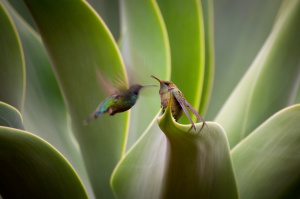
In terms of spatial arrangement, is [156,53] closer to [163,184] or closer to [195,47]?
[195,47]

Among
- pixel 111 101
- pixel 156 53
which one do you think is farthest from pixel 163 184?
pixel 156 53

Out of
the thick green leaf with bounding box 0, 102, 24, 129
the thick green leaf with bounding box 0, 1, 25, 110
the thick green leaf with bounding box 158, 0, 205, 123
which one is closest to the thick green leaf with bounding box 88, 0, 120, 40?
the thick green leaf with bounding box 158, 0, 205, 123

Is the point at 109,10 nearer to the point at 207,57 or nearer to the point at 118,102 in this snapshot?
the point at 207,57

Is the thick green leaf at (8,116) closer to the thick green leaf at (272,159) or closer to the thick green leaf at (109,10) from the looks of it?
the thick green leaf at (272,159)

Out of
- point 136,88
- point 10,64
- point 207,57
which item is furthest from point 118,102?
point 207,57

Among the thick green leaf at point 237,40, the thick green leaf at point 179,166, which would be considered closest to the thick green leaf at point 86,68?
the thick green leaf at point 179,166

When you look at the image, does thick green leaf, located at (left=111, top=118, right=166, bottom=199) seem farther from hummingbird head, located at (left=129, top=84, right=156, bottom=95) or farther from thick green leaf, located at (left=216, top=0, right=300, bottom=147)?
thick green leaf, located at (left=216, top=0, right=300, bottom=147)
